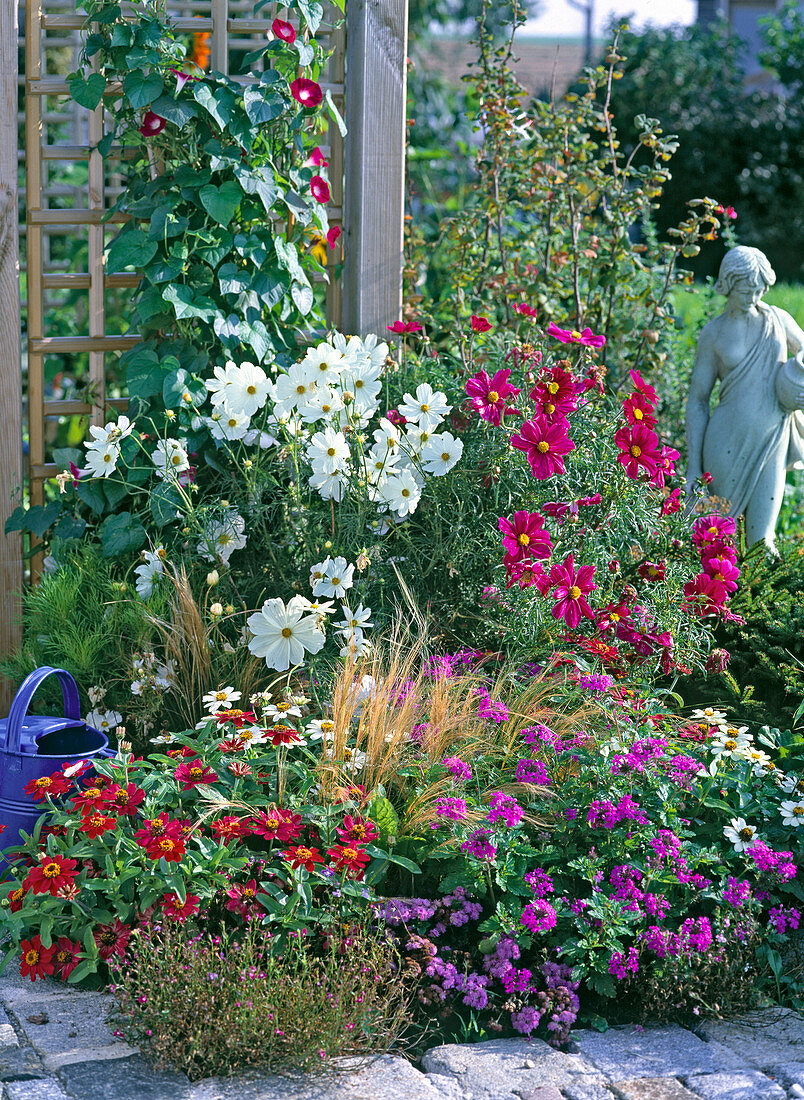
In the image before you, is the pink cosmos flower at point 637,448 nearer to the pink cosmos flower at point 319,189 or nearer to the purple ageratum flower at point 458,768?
the purple ageratum flower at point 458,768

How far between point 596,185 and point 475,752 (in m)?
2.76

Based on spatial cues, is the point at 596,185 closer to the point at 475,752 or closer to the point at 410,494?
the point at 410,494

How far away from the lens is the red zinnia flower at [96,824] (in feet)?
7.55

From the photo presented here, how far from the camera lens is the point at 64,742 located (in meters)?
→ 2.86

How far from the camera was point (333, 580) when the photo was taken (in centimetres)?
298

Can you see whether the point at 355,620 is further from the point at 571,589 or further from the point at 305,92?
the point at 305,92

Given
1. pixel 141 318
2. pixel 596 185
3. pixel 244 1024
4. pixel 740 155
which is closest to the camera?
pixel 244 1024

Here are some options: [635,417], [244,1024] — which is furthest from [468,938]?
[635,417]

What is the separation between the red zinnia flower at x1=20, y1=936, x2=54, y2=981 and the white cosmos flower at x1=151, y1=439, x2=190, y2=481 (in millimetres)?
1276

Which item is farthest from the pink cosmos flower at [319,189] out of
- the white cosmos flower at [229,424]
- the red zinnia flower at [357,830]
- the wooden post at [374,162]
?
the red zinnia flower at [357,830]

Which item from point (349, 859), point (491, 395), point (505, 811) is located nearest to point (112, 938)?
point (349, 859)

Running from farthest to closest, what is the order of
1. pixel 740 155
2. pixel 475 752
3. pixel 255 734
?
pixel 740 155 < pixel 475 752 < pixel 255 734

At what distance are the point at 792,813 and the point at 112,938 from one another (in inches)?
61.2

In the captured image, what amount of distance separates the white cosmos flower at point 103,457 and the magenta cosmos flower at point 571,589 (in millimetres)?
1288
